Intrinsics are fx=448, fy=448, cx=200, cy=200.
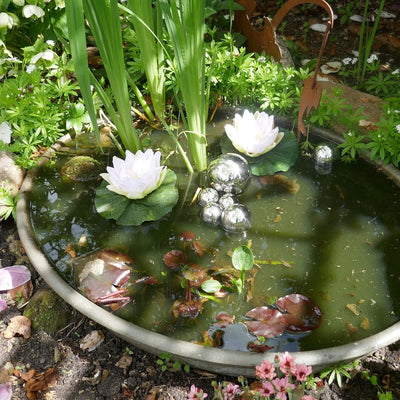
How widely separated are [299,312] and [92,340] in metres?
0.74

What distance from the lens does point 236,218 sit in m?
1.67

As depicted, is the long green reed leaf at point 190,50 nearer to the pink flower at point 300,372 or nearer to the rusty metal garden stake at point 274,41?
the rusty metal garden stake at point 274,41

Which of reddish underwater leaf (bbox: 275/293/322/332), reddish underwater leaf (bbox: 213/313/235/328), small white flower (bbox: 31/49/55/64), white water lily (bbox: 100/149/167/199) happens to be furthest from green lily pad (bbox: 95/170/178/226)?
small white flower (bbox: 31/49/55/64)

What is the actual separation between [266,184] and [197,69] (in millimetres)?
561

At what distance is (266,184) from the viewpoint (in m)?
1.90

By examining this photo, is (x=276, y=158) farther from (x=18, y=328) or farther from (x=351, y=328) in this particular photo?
(x=18, y=328)

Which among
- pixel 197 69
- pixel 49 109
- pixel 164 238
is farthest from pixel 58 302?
pixel 197 69

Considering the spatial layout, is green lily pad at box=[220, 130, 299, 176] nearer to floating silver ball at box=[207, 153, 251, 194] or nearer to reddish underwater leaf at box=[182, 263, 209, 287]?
floating silver ball at box=[207, 153, 251, 194]

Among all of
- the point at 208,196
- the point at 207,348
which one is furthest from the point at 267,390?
the point at 208,196

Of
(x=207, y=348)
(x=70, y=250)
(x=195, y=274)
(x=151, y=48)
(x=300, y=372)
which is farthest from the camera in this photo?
(x=151, y=48)

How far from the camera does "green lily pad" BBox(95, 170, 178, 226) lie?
5.68 ft

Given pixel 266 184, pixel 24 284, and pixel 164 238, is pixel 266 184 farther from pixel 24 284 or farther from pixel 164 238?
pixel 24 284

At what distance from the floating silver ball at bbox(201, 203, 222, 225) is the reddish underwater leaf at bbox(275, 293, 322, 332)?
404 millimetres

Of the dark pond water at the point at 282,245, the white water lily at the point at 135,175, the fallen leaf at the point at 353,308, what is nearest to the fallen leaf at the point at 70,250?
the dark pond water at the point at 282,245
